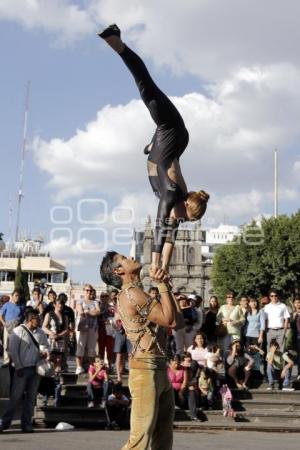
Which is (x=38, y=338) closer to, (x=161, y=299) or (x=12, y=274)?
(x=161, y=299)

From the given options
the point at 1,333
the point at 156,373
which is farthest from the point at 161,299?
the point at 1,333

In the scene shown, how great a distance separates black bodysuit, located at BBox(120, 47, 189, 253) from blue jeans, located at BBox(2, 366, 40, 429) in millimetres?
5243

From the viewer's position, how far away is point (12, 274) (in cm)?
10225

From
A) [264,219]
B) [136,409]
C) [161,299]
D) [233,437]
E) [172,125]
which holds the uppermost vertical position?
[264,219]

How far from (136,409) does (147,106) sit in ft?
11.1

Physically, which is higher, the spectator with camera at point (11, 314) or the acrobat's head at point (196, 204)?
the acrobat's head at point (196, 204)

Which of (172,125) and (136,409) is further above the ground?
(172,125)

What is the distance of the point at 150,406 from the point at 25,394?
7.09 metres

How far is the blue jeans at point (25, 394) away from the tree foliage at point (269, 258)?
4143 cm

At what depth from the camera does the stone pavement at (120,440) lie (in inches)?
394

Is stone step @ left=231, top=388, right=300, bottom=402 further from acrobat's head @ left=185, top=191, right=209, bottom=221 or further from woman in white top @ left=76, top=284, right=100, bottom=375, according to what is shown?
acrobat's head @ left=185, top=191, right=209, bottom=221

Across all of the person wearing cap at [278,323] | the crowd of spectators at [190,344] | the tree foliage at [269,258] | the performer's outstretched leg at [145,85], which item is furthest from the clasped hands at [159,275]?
the tree foliage at [269,258]

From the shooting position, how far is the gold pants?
5375mm

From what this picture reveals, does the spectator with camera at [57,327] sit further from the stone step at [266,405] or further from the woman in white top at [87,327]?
the stone step at [266,405]
